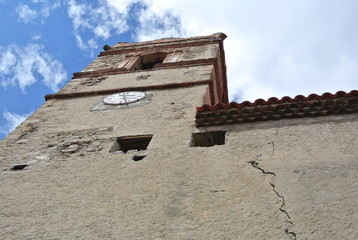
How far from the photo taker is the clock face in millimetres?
6710

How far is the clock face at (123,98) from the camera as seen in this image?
22.0 feet

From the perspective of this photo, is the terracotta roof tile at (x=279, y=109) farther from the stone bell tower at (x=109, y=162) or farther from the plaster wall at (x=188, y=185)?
the stone bell tower at (x=109, y=162)

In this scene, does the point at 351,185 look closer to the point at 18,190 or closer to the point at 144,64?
the point at 18,190

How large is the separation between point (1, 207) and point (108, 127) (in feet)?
6.66

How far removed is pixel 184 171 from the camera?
13.2ft

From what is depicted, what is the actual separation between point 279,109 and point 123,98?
2808 millimetres

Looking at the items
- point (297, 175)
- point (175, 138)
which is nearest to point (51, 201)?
point (175, 138)

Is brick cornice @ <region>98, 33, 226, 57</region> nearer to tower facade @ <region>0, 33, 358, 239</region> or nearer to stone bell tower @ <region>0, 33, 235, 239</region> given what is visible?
stone bell tower @ <region>0, 33, 235, 239</region>

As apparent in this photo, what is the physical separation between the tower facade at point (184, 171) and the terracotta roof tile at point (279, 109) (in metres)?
0.01

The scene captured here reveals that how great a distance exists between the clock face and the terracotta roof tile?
5.93ft

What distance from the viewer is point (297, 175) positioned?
145 inches

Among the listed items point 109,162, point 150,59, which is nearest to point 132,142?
point 109,162

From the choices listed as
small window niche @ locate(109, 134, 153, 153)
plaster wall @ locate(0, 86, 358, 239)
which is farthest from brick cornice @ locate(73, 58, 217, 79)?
small window niche @ locate(109, 134, 153, 153)

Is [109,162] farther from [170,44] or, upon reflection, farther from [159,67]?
[170,44]
